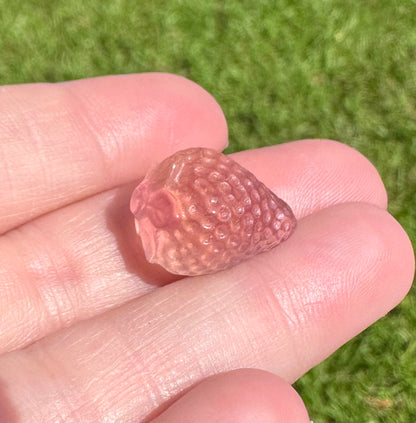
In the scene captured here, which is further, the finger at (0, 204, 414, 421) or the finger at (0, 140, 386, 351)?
the finger at (0, 140, 386, 351)

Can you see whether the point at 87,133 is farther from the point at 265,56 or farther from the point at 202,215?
the point at 265,56

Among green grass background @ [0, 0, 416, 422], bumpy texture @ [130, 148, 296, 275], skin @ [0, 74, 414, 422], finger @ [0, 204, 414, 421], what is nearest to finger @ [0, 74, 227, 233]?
skin @ [0, 74, 414, 422]

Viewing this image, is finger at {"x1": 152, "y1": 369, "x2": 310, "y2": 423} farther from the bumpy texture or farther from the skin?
the bumpy texture

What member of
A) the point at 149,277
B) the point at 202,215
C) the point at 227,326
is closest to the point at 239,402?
the point at 227,326

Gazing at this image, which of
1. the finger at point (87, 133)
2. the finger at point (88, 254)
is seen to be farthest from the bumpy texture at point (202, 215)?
the finger at point (87, 133)

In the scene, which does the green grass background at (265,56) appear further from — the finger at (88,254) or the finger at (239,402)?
the finger at (239,402)
